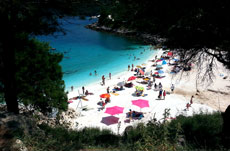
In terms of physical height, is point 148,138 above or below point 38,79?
below

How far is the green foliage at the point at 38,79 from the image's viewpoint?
10.9m

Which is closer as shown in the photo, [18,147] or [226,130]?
[18,147]

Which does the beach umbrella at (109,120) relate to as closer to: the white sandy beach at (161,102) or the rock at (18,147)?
the white sandy beach at (161,102)

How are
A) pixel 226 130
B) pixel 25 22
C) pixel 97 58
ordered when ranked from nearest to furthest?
1. pixel 226 130
2. pixel 25 22
3. pixel 97 58

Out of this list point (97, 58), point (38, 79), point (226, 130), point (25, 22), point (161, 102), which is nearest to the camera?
point (226, 130)

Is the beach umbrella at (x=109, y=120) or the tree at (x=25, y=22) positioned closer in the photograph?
the tree at (x=25, y=22)

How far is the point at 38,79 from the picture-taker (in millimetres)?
11852

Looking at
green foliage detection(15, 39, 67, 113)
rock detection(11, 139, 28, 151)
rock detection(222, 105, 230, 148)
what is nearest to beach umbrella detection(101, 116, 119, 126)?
green foliage detection(15, 39, 67, 113)

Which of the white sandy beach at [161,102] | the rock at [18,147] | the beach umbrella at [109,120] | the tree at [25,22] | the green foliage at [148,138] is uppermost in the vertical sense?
the tree at [25,22]

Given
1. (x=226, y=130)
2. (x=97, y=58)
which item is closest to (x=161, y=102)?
(x=226, y=130)

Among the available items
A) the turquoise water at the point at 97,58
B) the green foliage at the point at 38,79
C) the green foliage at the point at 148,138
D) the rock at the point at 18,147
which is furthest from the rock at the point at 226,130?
the turquoise water at the point at 97,58

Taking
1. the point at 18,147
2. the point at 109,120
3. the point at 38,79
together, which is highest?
the point at 38,79

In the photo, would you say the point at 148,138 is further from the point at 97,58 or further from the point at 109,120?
the point at 97,58

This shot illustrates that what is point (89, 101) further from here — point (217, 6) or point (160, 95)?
point (217, 6)
